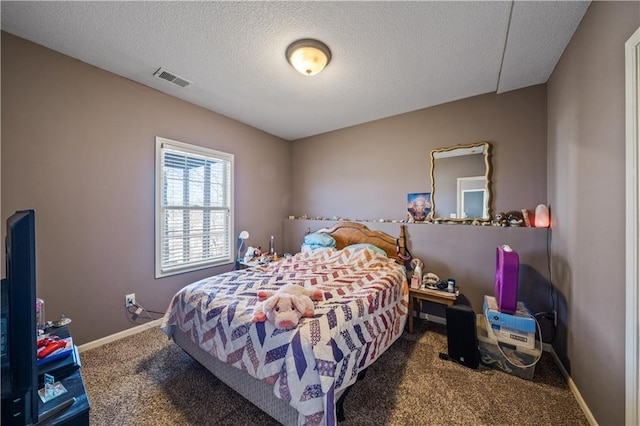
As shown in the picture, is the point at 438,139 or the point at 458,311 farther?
the point at 438,139

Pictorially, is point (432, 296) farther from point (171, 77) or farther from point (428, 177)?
point (171, 77)

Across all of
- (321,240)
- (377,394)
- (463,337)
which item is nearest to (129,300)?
(321,240)

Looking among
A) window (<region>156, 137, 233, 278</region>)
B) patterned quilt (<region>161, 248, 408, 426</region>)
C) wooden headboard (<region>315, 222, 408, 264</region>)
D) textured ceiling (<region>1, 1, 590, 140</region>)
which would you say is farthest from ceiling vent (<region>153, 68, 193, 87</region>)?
wooden headboard (<region>315, 222, 408, 264</region>)

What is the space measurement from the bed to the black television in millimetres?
842

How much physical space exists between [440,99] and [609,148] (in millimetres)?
1800

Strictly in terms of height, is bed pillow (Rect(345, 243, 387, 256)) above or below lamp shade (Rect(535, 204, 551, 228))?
below

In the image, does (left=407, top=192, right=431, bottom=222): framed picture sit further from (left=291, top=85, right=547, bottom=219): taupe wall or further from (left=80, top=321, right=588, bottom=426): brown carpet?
(left=80, top=321, right=588, bottom=426): brown carpet

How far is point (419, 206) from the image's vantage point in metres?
3.04

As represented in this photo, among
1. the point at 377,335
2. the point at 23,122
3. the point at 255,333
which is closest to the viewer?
the point at 255,333

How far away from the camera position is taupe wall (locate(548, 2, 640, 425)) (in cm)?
121

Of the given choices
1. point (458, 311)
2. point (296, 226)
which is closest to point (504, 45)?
point (458, 311)

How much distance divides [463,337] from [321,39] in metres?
2.71

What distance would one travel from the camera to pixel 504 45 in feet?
6.25

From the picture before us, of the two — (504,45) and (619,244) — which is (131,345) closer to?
(619,244)
